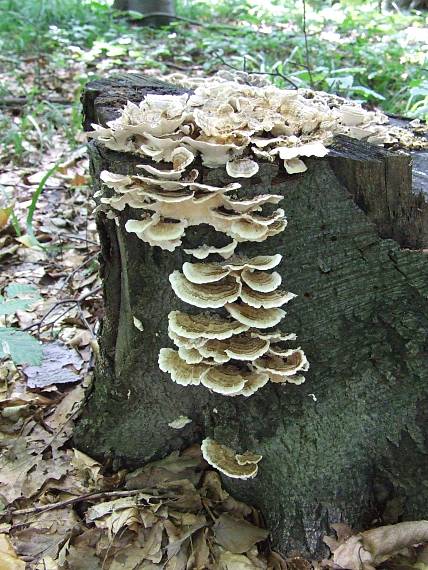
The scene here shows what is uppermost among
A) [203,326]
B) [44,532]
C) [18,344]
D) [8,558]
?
[203,326]

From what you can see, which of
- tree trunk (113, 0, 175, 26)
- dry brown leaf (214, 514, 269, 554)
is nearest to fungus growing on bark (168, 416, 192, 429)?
dry brown leaf (214, 514, 269, 554)

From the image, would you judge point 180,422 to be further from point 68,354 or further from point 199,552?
point 68,354

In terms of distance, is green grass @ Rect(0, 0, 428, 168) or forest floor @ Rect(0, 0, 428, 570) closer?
forest floor @ Rect(0, 0, 428, 570)

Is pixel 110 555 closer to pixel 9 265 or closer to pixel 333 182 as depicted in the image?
pixel 333 182

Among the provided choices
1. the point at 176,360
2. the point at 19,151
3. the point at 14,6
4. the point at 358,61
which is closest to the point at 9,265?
the point at 19,151

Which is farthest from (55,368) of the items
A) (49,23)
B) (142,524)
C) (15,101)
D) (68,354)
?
(49,23)

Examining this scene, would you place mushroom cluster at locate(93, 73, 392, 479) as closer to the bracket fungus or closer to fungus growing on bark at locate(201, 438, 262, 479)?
the bracket fungus
